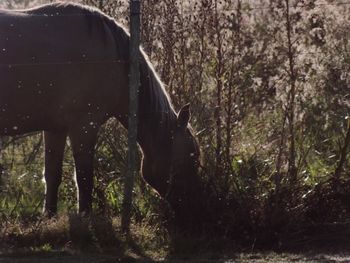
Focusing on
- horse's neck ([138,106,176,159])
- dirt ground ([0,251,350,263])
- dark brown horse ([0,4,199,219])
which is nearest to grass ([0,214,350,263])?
dirt ground ([0,251,350,263])

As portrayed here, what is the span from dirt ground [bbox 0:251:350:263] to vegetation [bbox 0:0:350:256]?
33 centimetres

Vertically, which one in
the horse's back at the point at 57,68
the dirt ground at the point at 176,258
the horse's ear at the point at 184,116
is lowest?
the dirt ground at the point at 176,258

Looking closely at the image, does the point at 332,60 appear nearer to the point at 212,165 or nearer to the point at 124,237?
the point at 212,165

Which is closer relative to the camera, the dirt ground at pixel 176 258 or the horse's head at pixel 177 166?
the dirt ground at pixel 176 258

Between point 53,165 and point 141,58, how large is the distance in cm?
140

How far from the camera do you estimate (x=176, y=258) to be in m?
5.86

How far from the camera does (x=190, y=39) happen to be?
8.12m

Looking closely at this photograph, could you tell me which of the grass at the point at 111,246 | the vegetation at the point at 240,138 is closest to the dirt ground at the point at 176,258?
the grass at the point at 111,246

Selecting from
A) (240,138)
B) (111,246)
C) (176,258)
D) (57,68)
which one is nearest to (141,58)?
(57,68)

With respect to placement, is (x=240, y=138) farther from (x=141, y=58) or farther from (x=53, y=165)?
(x=53, y=165)

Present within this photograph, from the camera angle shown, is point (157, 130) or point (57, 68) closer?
point (57, 68)

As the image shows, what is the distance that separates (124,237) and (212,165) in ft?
4.10

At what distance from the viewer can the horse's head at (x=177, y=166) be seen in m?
6.66

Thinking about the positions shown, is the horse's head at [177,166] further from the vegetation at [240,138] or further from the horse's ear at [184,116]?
the vegetation at [240,138]
